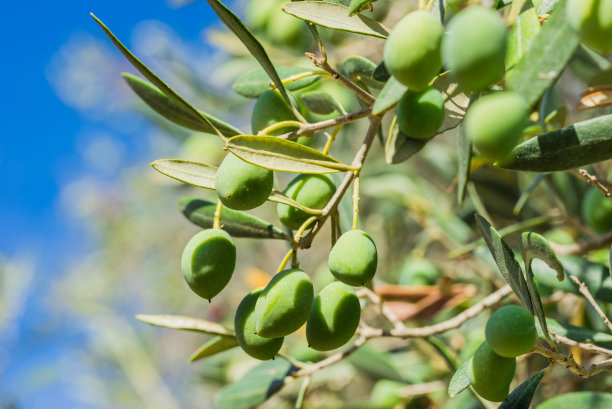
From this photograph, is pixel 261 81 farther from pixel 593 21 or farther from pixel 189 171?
pixel 593 21

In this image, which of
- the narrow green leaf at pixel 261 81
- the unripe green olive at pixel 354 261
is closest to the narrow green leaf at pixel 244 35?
the narrow green leaf at pixel 261 81

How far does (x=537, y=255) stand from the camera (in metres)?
0.69

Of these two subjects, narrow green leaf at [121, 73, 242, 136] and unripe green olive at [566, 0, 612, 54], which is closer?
unripe green olive at [566, 0, 612, 54]

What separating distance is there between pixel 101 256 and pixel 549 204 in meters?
3.81

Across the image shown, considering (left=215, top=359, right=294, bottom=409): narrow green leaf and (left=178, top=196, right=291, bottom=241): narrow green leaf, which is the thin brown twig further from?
(left=215, top=359, right=294, bottom=409): narrow green leaf

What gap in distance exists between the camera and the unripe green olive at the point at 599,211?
120 cm

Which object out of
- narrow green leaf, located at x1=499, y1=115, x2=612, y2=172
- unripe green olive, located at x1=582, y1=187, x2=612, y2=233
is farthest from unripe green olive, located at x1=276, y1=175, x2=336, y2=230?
unripe green olive, located at x1=582, y1=187, x2=612, y2=233

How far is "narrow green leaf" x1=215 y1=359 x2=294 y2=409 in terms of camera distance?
116 centimetres

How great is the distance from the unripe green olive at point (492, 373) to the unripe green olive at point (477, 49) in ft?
1.04

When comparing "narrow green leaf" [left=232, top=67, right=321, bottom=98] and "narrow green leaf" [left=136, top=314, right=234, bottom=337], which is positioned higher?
"narrow green leaf" [left=232, top=67, right=321, bottom=98]

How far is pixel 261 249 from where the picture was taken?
3.19 meters

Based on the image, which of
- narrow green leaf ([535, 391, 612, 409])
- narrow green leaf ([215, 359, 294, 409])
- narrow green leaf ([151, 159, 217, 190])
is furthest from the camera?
narrow green leaf ([215, 359, 294, 409])

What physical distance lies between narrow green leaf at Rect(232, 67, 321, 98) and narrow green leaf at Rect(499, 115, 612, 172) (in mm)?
391

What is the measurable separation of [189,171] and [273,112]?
0.47ft
